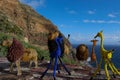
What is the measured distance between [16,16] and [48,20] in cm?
2266

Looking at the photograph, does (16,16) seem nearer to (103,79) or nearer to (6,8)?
(6,8)

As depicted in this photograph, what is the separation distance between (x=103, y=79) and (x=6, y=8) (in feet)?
188

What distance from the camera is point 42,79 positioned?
37.2ft

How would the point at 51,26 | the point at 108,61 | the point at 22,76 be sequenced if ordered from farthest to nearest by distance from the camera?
the point at 51,26
the point at 22,76
the point at 108,61

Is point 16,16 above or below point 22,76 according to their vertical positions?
above

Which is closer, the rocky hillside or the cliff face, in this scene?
the rocky hillside

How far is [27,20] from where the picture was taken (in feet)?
245

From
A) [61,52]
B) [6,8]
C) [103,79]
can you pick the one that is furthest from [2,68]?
[6,8]

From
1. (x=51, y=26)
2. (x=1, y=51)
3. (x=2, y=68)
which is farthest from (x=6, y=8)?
(x=2, y=68)

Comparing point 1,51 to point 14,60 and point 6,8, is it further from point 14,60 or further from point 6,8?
point 6,8

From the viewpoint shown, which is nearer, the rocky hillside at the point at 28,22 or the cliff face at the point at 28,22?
the rocky hillside at the point at 28,22

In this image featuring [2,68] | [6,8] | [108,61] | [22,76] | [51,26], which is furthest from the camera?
[51,26]

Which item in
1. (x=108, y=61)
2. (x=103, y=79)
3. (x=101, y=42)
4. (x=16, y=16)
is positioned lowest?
(x=103, y=79)

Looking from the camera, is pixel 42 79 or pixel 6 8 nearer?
pixel 42 79
